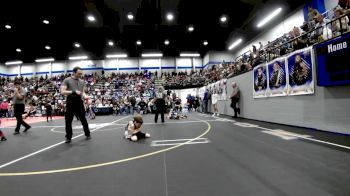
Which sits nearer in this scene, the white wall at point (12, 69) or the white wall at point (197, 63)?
the white wall at point (197, 63)

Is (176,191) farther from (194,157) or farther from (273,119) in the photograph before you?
(273,119)

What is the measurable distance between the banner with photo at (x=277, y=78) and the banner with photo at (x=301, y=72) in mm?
294

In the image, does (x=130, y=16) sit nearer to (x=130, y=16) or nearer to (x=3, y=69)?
(x=130, y=16)

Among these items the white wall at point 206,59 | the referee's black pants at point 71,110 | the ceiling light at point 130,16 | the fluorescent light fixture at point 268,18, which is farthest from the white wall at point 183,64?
the referee's black pants at point 71,110

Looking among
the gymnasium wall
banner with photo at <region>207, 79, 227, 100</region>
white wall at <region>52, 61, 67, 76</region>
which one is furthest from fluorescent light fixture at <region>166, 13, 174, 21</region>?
white wall at <region>52, 61, 67, 76</region>

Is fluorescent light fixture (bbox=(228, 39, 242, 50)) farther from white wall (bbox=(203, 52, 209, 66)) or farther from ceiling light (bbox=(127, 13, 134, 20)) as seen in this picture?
ceiling light (bbox=(127, 13, 134, 20))

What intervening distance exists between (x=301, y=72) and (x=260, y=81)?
2.68 metres

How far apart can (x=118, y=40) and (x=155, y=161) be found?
24529mm

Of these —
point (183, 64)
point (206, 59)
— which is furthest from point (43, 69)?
point (206, 59)

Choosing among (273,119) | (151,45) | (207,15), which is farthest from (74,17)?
(273,119)

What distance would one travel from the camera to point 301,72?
6.46 meters

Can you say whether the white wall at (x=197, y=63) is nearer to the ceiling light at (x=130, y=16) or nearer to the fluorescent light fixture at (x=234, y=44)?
the fluorescent light fixture at (x=234, y=44)

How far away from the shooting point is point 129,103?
20016mm

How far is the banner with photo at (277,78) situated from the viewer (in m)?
7.45
